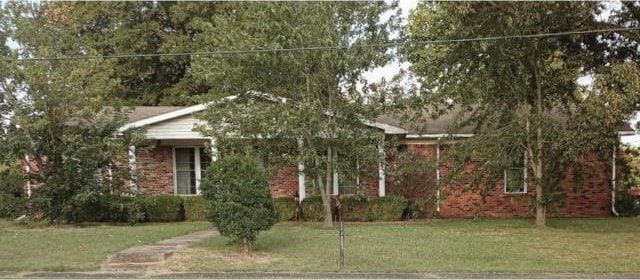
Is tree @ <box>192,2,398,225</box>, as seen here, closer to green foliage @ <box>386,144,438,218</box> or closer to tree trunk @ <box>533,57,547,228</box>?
green foliage @ <box>386,144,438,218</box>

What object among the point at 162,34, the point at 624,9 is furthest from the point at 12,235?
the point at 162,34

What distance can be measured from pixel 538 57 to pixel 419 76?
3562 mm

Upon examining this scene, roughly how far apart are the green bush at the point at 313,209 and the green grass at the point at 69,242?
306 cm

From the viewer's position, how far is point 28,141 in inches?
618

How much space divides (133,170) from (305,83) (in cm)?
614

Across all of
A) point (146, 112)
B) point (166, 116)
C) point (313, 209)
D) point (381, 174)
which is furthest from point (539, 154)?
point (146, 112)

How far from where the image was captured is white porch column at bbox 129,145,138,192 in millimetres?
17469

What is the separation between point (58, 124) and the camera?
53.4 feet

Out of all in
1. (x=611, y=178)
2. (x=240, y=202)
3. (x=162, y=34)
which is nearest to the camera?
(x=240, y=202)

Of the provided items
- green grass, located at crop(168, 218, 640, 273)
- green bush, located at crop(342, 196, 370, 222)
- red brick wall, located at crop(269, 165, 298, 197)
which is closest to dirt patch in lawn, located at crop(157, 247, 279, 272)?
green grass, located at crop(168, 218, 640, 273)

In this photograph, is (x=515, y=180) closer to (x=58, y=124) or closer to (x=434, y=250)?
(x=434, y=250)

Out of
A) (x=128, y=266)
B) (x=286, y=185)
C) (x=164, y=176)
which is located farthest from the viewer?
(x=164, y=176)

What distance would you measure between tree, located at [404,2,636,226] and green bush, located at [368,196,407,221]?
2696mm

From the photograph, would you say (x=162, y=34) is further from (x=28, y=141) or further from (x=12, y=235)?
(x=12, y=235)
